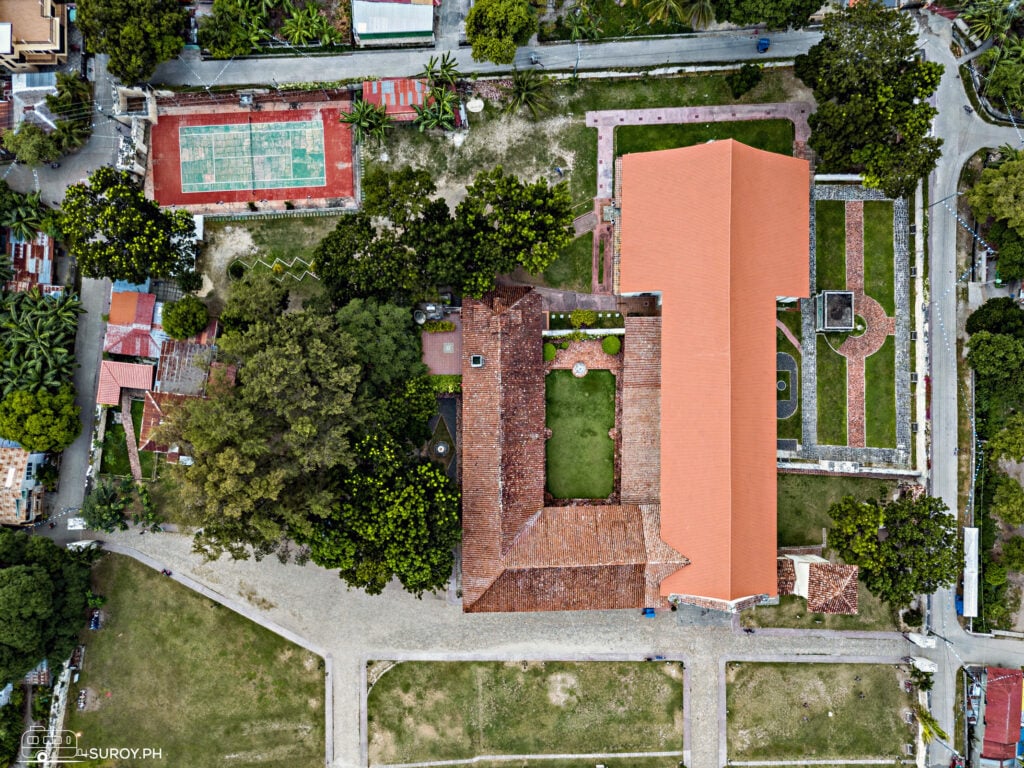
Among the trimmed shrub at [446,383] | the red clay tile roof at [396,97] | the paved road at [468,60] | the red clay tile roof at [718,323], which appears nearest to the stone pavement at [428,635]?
the red clay tile roof at [718,323]

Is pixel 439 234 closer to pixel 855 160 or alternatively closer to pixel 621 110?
pixel 621 110

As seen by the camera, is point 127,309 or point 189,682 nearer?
point 127,309

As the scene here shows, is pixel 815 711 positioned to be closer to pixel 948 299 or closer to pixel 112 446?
pixel 948 299

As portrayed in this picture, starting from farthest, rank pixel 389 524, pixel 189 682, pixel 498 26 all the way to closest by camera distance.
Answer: pixel 189 682 → pixel 498 26 → pixel 389 524

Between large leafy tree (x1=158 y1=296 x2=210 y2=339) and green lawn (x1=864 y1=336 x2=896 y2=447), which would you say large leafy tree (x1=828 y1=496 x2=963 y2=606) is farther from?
large leafy tree (x1=158 y1=296 x2=210 y2=339)

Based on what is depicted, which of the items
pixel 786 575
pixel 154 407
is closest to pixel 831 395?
pixel 786 575

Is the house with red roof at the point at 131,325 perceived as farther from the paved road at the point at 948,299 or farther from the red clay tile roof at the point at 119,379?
the paved road at the point at 948,299
